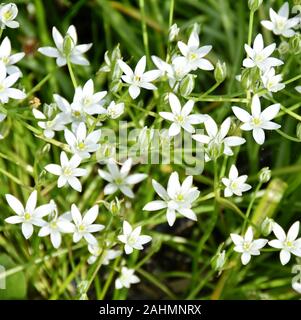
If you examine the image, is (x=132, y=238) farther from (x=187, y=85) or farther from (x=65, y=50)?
(x=65, y=50)

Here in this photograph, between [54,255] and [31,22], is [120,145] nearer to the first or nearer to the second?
[54,255]

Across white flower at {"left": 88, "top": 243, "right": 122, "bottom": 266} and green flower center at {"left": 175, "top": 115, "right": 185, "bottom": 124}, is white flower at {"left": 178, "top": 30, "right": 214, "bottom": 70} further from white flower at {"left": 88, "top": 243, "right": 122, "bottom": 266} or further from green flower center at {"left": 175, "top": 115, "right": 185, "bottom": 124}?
white flower at {"left": 88, "top": 243, "right": 122, "bottom": 266}

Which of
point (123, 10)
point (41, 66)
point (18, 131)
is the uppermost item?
point (123, 10)

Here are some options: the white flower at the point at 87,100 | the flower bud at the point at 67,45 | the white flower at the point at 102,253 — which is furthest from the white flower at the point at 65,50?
the white flower at the point at 102,253

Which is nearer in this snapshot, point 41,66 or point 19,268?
point 19,268

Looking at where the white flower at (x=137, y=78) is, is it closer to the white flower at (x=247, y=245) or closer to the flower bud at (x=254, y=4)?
the flower bud at (x=254, y=4)

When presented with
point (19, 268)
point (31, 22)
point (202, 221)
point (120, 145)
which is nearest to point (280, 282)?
point (202, 221)
